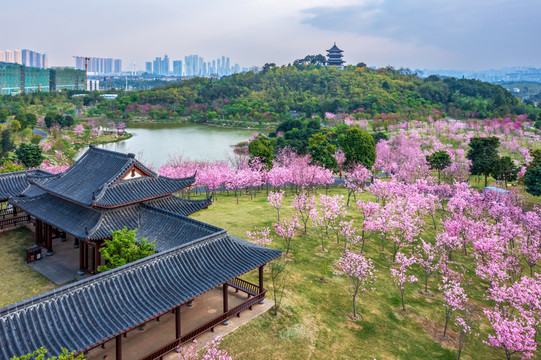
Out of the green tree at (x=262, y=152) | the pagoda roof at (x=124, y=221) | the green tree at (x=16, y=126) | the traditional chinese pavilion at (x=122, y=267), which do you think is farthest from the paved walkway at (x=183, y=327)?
the green tree at (x=16, y=126)

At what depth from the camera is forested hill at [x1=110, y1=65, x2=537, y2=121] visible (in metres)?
100

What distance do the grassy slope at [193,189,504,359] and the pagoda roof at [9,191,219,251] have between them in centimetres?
481

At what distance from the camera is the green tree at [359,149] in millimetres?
42875

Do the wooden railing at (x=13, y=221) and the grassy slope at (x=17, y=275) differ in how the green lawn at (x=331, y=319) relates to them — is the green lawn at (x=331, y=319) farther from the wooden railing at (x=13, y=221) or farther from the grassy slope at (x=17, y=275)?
the wooden railing at (x=13, y=221)

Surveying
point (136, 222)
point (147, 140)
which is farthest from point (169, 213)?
point (147, 140)

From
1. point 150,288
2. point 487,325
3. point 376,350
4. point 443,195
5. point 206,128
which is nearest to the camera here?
point 150,288

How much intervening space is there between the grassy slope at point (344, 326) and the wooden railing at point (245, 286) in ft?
4.73

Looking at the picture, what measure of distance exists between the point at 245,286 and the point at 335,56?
16194 cm

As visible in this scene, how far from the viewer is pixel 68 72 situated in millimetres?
165375

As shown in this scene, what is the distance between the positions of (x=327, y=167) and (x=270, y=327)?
28.7 m

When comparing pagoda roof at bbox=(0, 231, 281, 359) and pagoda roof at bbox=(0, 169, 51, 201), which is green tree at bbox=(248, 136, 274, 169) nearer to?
pagoda roof at bbox=(0, 169, 51, 201)

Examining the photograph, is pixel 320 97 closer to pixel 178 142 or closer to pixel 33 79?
pixel 178 142

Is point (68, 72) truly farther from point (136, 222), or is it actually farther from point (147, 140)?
point (136, 222)

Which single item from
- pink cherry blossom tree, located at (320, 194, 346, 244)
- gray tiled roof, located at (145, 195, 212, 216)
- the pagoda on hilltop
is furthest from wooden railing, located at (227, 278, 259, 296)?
the pagoda on hilltop
